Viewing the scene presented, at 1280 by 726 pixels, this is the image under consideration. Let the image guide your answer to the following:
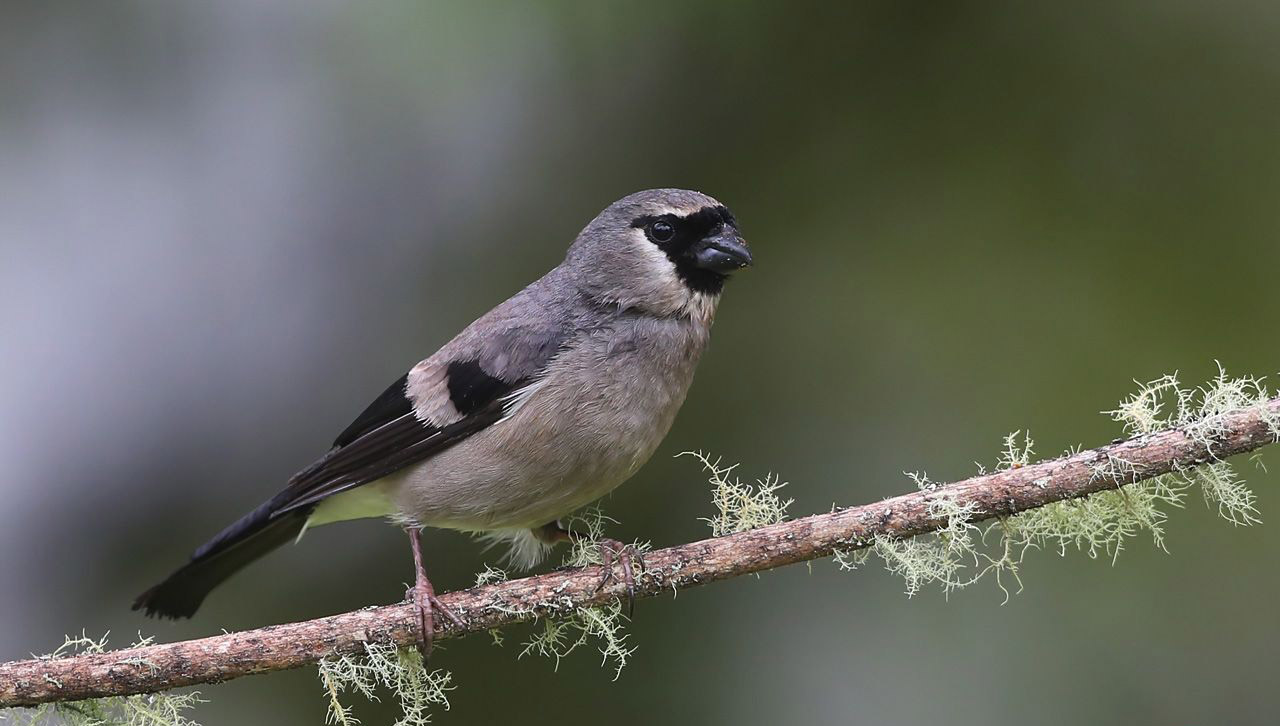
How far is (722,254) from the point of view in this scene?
383 cm

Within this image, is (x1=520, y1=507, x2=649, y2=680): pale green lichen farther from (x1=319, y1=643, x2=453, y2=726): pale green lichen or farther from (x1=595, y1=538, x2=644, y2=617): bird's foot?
(x1=319, y1=643, x2=453, y2=726): pale green lichen

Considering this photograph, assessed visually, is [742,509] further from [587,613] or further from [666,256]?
[666,256]

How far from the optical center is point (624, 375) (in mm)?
3623

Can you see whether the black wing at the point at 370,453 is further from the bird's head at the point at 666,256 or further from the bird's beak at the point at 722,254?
the bird's beak at the point at 722,254

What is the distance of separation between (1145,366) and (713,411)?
192cm

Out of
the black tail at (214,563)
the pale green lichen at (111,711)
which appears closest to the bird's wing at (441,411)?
the black tail at (214,563)

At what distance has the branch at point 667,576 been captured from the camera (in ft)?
9.13

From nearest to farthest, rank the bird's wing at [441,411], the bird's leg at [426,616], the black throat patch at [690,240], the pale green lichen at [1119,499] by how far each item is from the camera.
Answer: the pale green lichen at [1119,499] < the bird's leg at [426,616] < the bird's wing at [441,411] < the black throat patch at [690,240]

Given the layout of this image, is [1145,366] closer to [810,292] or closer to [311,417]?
[810,292]

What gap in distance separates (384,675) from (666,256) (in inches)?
65.1

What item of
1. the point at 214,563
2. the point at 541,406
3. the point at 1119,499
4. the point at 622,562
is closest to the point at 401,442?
the point at 541,406

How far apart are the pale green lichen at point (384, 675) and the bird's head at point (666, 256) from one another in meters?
1.34

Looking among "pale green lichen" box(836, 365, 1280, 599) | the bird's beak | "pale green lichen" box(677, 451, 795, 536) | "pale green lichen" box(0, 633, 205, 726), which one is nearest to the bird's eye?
the bird's beak

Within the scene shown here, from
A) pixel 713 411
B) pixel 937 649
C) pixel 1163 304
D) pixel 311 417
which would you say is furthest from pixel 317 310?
pixel 1163 304
